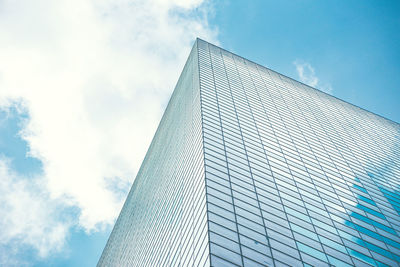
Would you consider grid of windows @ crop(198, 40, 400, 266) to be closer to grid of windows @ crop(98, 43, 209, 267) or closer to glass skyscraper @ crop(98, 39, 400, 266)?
glass skyscraper @ crop(98, 39, 400, 266)

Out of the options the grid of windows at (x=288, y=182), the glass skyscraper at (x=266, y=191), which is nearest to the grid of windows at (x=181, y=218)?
the glass skyscraper at (x=266, y=191)

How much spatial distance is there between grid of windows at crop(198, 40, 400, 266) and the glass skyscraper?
0.33 feet

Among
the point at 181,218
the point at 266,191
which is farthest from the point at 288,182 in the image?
the point at 181,218

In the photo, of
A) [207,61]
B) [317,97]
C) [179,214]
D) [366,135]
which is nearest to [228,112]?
[179,214]

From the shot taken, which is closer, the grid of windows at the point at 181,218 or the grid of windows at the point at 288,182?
the grid of windows at the point at 288,182

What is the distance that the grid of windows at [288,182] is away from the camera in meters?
22.5

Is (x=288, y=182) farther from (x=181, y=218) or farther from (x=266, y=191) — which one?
(x=181, y=218)

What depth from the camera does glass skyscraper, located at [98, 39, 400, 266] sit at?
2233 centimetres

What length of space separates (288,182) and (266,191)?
15.1 ft

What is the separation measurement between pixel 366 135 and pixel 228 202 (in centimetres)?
4651

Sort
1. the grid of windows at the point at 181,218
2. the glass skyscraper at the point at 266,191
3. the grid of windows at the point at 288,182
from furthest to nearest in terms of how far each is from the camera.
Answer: the grid of windows at the point at 181,218
the grid of windows at the point at 288,182
the glass skyscraper at the point at 266,191

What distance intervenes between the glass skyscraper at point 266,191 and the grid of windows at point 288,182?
0.33ft

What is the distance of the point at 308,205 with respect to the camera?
30.2 metres

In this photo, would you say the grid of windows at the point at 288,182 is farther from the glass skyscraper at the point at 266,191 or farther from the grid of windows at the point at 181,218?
the grid of windows at the point at 181,218
